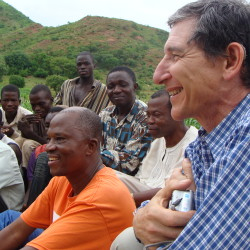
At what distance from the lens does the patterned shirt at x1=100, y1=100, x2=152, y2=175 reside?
3.83 metres

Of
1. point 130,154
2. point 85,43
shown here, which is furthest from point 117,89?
point 85,43

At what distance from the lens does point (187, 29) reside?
1602 millimetres

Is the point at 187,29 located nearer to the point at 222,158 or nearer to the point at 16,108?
the point at 222,158

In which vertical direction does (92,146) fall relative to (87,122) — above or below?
below

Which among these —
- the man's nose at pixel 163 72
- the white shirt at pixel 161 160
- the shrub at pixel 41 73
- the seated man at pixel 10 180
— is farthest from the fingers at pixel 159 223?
the shrub at pixel 41 73

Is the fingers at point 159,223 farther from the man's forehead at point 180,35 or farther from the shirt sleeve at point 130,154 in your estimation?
the shirt sleeve at point 130,154

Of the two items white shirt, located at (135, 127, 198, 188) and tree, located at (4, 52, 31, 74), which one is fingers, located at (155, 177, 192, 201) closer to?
white shirt, located at (135, 127, 198, 188)

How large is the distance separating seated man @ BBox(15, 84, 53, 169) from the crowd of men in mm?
1023

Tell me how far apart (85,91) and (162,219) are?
464 cm

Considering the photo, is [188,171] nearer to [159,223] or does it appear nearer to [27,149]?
[159,223]

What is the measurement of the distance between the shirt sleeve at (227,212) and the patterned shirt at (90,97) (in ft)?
14.3

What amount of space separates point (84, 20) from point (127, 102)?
69.4 metres

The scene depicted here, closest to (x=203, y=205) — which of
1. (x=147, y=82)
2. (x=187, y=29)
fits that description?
(x=187, y=29)

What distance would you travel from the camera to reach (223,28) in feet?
4.89
